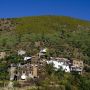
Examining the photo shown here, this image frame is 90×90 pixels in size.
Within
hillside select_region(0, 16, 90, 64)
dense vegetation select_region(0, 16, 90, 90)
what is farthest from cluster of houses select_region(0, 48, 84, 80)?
hillside select_region(0, 16, 90, 64)

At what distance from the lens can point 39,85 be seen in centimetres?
7481

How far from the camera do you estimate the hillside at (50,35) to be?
105 meters

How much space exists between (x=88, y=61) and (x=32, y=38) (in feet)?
76.2

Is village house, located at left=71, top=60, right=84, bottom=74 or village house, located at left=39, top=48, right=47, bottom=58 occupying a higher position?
village house, located at left=39, top=48, right=47, bottom=58

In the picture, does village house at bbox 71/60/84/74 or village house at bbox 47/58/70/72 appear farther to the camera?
village house at bbox 71/60/84/74

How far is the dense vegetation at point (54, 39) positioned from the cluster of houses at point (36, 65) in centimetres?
228

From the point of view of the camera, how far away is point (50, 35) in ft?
395

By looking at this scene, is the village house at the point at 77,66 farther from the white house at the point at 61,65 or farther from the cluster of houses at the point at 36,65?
the white house at the point at 61,65

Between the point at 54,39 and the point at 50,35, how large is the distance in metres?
5.43

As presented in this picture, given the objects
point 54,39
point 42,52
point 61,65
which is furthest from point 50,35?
point 61,65

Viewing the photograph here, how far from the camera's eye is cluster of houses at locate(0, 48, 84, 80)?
267ft

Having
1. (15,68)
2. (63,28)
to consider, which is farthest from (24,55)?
(63,28)

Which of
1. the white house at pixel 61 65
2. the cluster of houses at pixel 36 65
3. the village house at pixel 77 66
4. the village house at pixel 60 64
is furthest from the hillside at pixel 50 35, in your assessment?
the white house at pixel 61 65

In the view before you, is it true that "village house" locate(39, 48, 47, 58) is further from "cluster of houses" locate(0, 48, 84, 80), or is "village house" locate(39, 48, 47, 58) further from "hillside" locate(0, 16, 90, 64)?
"hillside" locate(0, 16, 90, 64)
